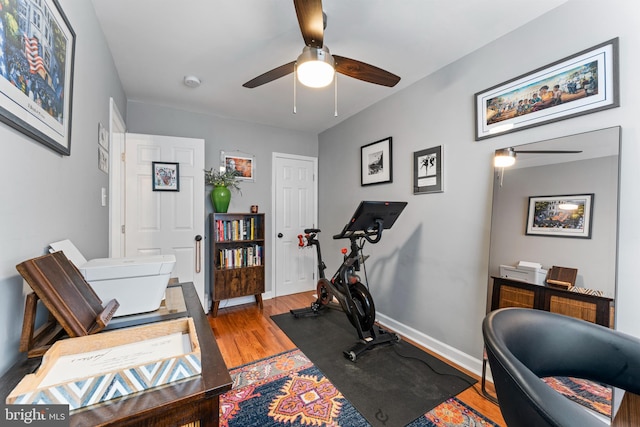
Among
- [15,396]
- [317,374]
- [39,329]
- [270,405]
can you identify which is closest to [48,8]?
[39,329]

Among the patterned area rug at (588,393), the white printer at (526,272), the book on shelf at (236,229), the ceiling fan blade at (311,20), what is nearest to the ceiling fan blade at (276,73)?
the ceiling fan blade at (311,20)

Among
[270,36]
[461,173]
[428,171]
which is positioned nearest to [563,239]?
[461,173]

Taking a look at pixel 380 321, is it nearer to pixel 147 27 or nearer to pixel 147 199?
pixel 147 199

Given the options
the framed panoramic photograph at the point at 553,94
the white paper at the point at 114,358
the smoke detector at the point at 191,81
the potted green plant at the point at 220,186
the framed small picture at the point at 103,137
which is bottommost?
the white paper at the point at 114,358

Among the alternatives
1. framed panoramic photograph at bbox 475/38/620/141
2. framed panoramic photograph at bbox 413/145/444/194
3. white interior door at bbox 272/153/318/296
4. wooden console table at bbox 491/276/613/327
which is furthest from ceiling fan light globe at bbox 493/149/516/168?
white interior door at bbox 272/153/318/296

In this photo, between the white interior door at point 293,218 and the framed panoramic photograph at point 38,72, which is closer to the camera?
the framed panoramic photograph at point 38,72

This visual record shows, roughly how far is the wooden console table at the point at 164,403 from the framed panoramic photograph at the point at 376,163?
→ 8.24 feet

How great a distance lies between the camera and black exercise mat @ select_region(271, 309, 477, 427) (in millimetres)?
1656

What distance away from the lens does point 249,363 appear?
2.14 m

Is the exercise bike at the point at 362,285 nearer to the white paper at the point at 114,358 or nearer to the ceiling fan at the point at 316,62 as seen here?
the ceiling fan at the point at 316,62

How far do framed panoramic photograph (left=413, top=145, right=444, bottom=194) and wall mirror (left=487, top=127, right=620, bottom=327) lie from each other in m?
0.49

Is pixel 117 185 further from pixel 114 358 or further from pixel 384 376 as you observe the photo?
pixel 384 376

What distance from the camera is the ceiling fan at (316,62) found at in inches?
50.6

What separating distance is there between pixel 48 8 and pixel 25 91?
419 millimetres
